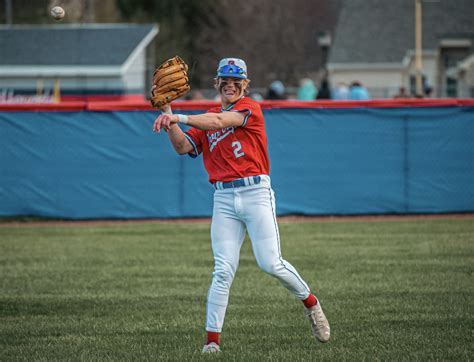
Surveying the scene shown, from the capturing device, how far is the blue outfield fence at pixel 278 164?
617 inches

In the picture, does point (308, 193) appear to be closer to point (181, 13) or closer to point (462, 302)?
point (462, 302)

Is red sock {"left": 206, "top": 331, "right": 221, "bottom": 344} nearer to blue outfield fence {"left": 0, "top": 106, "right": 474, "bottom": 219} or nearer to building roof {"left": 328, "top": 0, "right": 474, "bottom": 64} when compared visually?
blue outfield fence {"left": 0, "top": 106, "right": 474, "bottom": 219}

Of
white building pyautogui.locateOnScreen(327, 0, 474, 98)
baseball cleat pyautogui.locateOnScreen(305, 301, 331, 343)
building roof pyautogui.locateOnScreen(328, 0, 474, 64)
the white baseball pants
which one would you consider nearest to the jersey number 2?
the white baseball pants

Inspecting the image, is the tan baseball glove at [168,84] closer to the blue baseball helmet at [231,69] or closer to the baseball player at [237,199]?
the baseball player at [237,199]

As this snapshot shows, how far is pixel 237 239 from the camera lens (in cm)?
666


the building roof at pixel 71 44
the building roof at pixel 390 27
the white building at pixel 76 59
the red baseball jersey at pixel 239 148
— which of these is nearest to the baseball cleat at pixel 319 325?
the red baseball jersey at pixel 239 148

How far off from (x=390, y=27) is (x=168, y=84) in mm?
37611

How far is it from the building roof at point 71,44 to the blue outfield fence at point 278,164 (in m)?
19.8

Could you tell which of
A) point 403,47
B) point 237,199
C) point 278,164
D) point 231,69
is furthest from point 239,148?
point 403,47

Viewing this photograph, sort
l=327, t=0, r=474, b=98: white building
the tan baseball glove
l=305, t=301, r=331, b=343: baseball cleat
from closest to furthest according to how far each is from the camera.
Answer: the tan baseball glove < l=305, t=301, r=331, b=343: baseball cleat < l=327, t=0, r=474, b=98: white building

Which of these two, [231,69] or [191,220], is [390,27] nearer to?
[191,220]

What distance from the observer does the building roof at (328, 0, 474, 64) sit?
4097 cm

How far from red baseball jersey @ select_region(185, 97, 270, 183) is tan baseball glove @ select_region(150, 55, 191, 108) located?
1.20 ft

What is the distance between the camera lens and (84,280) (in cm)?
1012
